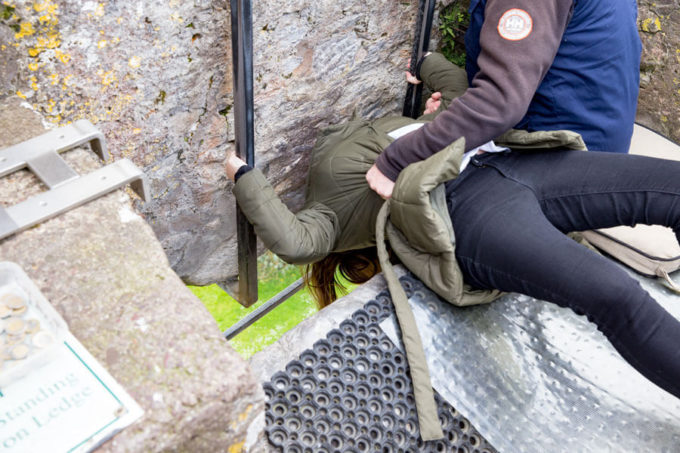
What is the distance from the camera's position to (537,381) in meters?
1.79

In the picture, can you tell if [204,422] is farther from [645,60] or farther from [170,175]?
[645,60]

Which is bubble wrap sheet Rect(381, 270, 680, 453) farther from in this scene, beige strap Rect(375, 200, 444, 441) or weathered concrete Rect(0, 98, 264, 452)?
weathered concrete Rect(0, 98, 264, 452)

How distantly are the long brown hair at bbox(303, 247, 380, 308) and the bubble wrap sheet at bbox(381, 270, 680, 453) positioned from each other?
21.5 inches

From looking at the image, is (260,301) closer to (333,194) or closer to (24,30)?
(333,194)

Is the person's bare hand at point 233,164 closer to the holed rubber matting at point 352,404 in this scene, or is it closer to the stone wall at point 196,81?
the stone wall at point 196,81

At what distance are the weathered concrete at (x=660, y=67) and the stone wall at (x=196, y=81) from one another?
3.65 feet

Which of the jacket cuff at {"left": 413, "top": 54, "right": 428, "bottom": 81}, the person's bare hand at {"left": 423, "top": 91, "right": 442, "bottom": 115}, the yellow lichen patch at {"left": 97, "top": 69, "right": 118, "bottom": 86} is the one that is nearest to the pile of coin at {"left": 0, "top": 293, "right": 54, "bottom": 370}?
the yellow lichen patch at {"left": 97, "top": 69, "right": 118, "bottom": 86}

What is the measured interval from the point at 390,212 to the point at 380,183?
165 mm

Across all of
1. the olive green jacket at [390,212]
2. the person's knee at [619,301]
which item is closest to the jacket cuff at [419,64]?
the olive green jacket at [390,212]

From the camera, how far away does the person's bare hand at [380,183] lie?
1856 millimetres

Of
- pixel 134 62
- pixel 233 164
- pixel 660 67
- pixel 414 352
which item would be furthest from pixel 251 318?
pixel 660 67

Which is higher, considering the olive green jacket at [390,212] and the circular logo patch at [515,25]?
the circular logo patch at [515,25]

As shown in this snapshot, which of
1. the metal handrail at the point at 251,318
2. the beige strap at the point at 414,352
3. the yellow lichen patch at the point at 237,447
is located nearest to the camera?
the yellow lichen patch at the point at 237,447

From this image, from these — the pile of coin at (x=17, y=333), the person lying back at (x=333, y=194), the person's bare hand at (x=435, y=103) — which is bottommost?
the person lying back at (x=333, y=194)
